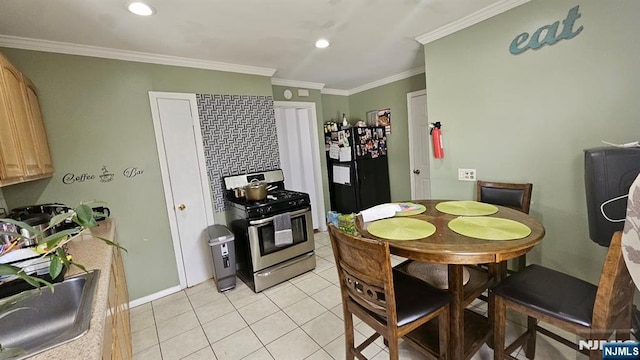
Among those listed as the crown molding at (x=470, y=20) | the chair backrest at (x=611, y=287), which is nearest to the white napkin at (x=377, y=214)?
the chair backrest at (x=611, y=287)

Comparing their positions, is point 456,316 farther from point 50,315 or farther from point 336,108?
point 336,108

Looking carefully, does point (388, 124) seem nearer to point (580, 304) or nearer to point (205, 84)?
point (205, 84)

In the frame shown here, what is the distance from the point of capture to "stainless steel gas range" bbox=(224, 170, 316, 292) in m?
2.67

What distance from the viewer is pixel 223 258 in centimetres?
275

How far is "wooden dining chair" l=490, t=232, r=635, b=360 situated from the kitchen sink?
1878mm

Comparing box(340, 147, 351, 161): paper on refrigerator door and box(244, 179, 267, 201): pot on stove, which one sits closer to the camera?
box(244, 179, 267, 201): pot on stove

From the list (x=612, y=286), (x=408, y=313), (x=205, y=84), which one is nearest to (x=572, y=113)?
(x=612, y=286)

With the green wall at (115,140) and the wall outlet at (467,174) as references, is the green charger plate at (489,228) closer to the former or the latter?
the wall outlet at (467,174)

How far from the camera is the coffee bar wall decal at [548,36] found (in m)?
1.86

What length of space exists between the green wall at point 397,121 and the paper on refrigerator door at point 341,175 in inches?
31.8

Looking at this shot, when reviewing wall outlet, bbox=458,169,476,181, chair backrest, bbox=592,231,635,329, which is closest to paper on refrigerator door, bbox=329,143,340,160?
wall outlet, bbox=458,169,476,181

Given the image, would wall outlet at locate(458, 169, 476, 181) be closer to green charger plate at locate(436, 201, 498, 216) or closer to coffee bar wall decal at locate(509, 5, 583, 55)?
green charger plate at locate(436, 201, 498, 216)

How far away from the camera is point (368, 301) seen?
1.37 meters

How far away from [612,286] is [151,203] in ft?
10.9
